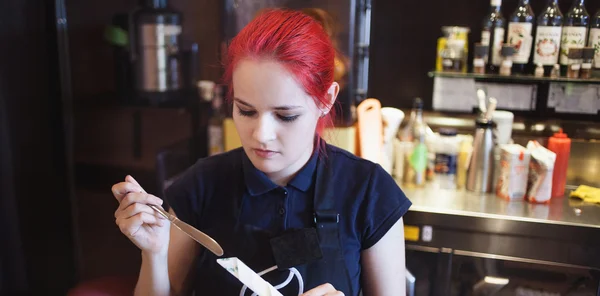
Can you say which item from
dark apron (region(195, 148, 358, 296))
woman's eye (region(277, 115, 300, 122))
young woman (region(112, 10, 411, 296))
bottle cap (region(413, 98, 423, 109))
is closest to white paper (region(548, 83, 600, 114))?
bottle cap (region(413, 98, 423, 109))

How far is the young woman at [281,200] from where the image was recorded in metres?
1.05

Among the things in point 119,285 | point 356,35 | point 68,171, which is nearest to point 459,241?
point 356,35

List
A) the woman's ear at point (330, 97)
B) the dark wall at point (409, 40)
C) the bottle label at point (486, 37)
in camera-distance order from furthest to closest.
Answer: the dark wall at point (409, 40) < the bottle label at point (486, 37) < the woman's ear at point (330, 97)

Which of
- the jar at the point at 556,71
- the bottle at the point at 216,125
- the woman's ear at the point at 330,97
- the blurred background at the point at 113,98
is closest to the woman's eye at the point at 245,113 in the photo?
the woman's ear at the point at 330,97

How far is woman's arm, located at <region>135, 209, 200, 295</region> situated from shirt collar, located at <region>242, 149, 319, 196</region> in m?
0.19

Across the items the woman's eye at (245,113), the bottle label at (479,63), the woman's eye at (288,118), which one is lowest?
the woman's eye at (288,118)

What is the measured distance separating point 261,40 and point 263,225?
388 mm

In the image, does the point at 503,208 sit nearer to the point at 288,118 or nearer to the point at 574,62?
the point at 574,62

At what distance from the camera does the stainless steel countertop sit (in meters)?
1.72

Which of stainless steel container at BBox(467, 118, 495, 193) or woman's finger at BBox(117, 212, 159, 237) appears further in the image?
stainless steel container at BBox(467, 118, 495, 193)

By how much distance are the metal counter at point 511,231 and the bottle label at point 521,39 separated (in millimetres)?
531

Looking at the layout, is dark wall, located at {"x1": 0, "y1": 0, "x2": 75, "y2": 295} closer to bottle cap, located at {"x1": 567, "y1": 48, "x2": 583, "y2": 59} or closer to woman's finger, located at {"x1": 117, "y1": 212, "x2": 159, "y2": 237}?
woman's finger, located at {"x1": 117, "y1": 212, "x2": 159, "y2": 237}

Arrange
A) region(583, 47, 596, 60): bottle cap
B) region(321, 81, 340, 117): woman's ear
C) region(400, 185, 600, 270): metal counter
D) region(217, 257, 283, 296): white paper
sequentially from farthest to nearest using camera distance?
region(583, 47, 596, 60): bottle cap < region(400, 185, 600, 270): metal counter < region(321, 81, 340, 117): woman's ear < region(217, 257, 283, 296): white paper

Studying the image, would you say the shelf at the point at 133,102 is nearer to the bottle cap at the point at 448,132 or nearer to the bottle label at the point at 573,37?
the bottle cap at the point at 448,132
